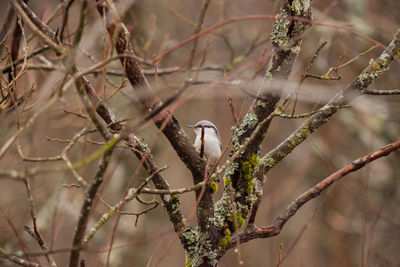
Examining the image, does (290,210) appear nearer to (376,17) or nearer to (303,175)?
(376,17)

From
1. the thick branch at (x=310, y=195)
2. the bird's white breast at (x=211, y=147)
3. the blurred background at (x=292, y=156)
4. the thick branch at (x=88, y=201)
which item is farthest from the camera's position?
the blurred background at (x=292, y=156)

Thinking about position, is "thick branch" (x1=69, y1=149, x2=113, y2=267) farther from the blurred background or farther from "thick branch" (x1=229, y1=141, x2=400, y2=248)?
the blurred background

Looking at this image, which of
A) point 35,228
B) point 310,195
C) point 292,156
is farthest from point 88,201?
point 292,156

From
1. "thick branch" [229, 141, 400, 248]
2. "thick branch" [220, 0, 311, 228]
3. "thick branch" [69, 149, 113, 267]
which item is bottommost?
"thick branch" [69, 149, 113, 267]

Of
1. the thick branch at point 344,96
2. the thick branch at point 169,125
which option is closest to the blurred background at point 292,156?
the thick branch at point 344,96

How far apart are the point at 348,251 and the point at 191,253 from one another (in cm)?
567

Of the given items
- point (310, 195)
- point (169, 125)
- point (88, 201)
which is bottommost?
point (88, 201)

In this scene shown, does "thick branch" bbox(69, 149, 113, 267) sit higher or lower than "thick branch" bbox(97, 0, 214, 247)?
lower

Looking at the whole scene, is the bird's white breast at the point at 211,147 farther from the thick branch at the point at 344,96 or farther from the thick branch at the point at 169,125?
the thick branch at the point at 169,125

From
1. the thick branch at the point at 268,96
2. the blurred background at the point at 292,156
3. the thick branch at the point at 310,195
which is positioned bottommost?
the thick branch at the point at 310,195

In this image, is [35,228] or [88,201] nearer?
[88,201]

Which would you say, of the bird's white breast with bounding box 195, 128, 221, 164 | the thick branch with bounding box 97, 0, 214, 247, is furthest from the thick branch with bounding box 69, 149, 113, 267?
the bird's white breast with bounding box 195, 128, 221, 164

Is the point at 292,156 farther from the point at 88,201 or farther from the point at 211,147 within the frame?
the point at 88,201

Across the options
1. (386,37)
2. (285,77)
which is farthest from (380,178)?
(285,77)
